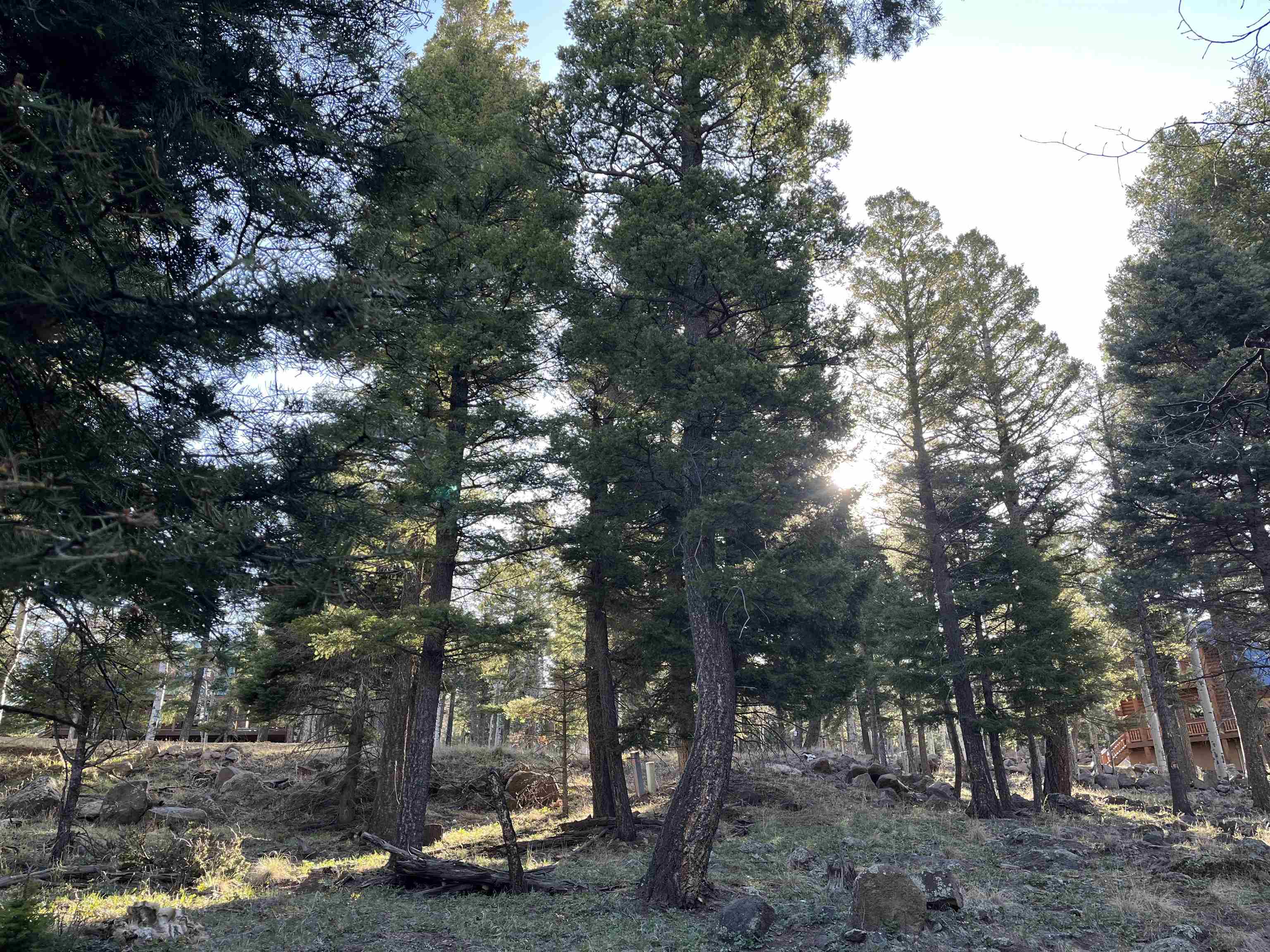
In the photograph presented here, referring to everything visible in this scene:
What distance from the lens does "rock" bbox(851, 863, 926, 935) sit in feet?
21.8

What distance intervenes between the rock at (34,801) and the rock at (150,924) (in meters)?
11.5

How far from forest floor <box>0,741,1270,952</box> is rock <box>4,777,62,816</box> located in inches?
29.4

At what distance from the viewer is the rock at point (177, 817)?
13797 millimetres

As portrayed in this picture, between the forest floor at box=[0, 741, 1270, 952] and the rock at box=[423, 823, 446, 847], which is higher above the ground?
the forest floor at box=[0, 741, 1270, 952]

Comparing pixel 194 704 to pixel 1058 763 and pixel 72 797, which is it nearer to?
pixel 72 797

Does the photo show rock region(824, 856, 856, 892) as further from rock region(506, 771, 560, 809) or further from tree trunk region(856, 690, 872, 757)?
tree trunk region(856, 690, 872, 757)

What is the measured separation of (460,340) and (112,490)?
830 cm

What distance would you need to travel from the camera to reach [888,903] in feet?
22.2

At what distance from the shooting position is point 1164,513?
13.5 meters

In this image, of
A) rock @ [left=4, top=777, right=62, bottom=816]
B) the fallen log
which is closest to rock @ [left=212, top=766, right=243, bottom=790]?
rock @ [left=4, top=777, right=62, bottom=816]

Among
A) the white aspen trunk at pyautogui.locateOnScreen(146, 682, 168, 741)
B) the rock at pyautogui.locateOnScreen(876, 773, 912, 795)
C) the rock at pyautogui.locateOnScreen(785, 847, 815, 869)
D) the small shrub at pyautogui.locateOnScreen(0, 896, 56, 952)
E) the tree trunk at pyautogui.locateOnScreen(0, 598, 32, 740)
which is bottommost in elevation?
the rock at pyautogui.locateOnScreen(876, 773, 912, 795)

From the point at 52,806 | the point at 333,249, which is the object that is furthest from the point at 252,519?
the point at 52,806

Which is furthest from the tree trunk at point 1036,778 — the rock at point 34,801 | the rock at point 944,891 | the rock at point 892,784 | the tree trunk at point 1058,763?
the rock at point 34,801

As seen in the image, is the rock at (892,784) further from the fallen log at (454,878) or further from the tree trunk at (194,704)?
the tree trunk at (194,704)
